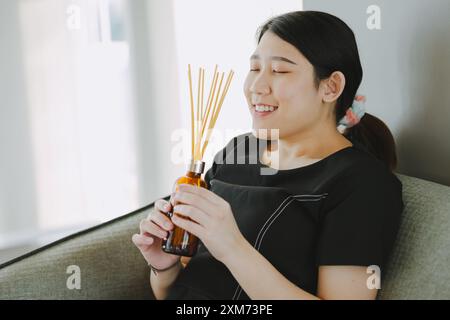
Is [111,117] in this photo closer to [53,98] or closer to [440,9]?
[53,98]

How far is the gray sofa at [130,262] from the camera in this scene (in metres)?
0.83

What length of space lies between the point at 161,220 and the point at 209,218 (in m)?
0.11

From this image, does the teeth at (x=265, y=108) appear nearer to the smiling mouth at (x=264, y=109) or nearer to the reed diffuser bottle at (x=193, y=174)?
the smiling mouth at (x=264, y=109)

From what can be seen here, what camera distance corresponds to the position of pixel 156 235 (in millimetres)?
886

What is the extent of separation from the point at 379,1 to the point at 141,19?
1.05 m

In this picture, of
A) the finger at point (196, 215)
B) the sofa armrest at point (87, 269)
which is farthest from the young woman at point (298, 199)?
the sofa armrest at point (87, 269)

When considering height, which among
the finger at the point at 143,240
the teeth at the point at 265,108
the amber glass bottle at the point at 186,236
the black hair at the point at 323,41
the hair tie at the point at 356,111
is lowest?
the finger at the point at 143,240

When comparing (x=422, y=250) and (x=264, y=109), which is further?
(x=264, y=109)

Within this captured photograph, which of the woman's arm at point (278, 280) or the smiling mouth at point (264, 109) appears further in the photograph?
the smiling mouth at point (264, 109)

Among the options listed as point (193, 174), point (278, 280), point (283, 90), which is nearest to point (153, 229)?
point (193, 174)

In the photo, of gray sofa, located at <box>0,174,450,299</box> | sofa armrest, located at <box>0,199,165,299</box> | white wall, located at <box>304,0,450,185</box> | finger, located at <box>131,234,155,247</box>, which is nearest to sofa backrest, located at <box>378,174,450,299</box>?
gray sofa, located at <box>0,174,450,299</box>

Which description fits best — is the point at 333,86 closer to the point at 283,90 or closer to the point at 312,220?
the point at 283,90

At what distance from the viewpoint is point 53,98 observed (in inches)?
69.3

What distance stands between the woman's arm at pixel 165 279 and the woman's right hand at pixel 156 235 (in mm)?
19
